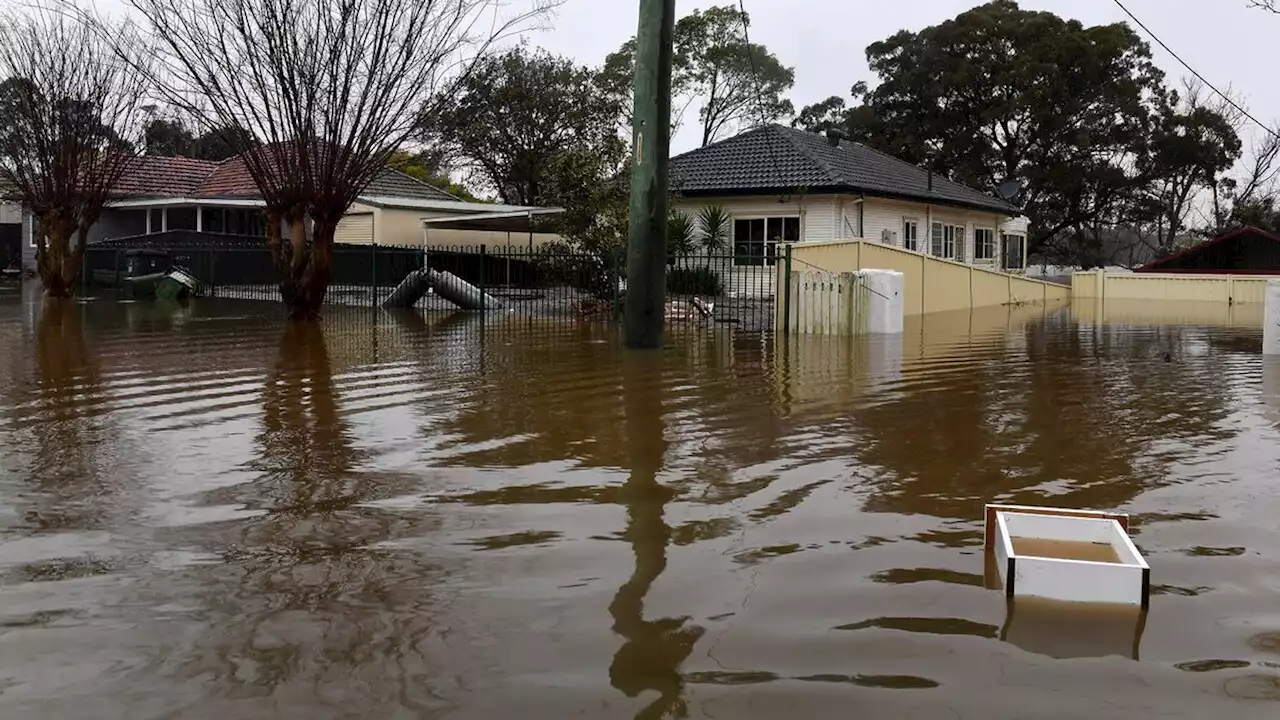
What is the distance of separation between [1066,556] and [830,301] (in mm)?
13671

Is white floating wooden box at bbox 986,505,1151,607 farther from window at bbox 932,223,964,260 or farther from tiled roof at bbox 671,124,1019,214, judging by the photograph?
window at bbox 932,223,964,260

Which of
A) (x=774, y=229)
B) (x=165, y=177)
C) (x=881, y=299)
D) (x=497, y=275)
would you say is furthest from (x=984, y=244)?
(x=165, y=177)

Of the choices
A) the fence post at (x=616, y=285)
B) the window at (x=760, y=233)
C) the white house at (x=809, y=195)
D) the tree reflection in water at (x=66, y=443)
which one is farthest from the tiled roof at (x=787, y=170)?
the tree reflection in water at (x=66, y=443)

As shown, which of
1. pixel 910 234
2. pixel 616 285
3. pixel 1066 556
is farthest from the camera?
pixel 910 234

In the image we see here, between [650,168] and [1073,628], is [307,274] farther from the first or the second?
[1073,628]

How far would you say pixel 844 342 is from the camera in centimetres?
1741

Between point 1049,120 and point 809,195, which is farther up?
point 1049,120

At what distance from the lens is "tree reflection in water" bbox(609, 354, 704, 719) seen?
150 inches

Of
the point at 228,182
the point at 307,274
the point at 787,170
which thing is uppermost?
the point at 228,182

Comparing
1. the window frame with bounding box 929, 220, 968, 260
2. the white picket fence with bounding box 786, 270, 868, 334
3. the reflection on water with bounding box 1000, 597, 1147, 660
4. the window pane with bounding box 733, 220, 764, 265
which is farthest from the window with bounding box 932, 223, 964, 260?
the reflection on water with bounding box 1000, 597, 1147, 660

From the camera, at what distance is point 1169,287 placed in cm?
4012

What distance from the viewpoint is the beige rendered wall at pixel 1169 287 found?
38.2 meters

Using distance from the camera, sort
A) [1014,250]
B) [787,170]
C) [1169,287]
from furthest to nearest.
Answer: [1014,250]
[1169,287]
[787,170]

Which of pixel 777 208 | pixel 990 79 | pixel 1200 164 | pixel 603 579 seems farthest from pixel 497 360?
pixel 1200 164
